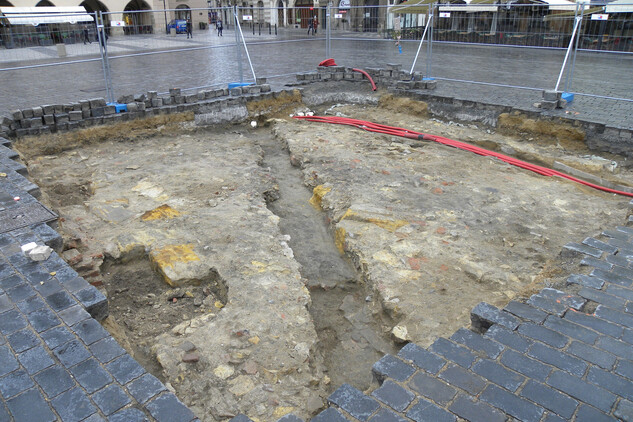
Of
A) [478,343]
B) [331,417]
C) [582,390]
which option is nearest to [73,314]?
[331,417]

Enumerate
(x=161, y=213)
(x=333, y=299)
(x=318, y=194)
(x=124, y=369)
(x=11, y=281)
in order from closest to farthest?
(x=124, y=369), (x=11, y=281), (x=333, y=299), (x=161, y=213), (x=318, y=194)

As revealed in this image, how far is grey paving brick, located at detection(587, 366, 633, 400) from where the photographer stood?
10.4 ft

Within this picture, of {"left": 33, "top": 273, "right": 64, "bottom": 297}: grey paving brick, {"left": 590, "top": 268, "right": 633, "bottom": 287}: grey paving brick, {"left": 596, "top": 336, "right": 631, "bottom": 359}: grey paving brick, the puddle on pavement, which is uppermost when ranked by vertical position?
{"left": 33, "top": 273, "right": 64, "bottom": 297}: grey paving brick

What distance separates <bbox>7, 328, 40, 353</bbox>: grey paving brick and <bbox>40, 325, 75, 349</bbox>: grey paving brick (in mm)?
68

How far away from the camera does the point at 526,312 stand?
3973mm

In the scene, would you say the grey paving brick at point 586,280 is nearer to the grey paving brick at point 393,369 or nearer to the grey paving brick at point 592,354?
the grey paving brick at point 592,354

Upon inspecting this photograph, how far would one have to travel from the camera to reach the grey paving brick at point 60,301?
3.95m

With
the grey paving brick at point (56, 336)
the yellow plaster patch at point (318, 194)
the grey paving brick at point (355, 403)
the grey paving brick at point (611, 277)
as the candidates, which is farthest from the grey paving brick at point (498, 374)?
the yellow plaster patch at point (318, 194)

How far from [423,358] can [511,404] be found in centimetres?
66

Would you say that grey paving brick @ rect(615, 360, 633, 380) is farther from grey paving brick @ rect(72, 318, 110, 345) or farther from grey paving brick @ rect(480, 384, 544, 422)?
grey paving brick @ rect(72, 318, 110, 345)

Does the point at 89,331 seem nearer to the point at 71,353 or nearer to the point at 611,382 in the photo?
the point at 71,353

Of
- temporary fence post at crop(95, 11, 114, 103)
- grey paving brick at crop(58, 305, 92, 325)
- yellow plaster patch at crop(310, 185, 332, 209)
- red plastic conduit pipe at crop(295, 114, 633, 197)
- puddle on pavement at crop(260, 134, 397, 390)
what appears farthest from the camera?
temporary fence post at crop(95, 11, 114, 103)

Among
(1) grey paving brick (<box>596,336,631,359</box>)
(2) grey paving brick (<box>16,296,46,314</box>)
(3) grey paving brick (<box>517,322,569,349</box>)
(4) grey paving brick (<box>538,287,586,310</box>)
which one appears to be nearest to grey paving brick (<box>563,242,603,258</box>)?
(4) grey paving brick (<box>538,287,586,310</box>)

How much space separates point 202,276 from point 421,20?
21100 mm
